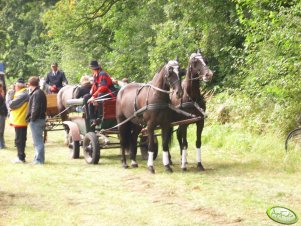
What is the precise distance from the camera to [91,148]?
12680 mm

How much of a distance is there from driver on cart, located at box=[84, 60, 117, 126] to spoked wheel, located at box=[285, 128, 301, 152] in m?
4.15

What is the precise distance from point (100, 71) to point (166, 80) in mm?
2636

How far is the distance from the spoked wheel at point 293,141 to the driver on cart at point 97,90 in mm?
4150

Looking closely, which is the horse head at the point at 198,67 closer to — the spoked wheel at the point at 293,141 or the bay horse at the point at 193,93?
the bay horse at the point at 193,93

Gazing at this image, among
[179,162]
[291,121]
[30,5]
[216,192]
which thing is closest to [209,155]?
[179,162]

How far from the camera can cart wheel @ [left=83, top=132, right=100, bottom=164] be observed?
40.5 ft

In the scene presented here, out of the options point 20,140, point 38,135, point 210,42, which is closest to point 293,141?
point 38,135

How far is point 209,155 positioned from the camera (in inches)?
537

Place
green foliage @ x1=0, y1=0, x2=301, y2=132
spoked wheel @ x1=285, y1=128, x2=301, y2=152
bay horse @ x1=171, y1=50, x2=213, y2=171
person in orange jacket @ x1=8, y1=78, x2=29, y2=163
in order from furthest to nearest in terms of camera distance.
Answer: person in orange jacket @ x1=8, y1=78, x2=29, y2=163
spoked wheel @ x1=285, y1=128, x2=301, y2=152
green foliage @ x1=0, y1=0, x2=301, y2=132
bay horse @ x1=171, y1=50, x2=213, y2=171

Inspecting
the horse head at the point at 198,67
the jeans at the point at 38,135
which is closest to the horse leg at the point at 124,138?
the jeans at the point at 38,135

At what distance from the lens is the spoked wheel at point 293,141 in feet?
40.4

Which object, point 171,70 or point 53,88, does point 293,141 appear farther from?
point 53,88

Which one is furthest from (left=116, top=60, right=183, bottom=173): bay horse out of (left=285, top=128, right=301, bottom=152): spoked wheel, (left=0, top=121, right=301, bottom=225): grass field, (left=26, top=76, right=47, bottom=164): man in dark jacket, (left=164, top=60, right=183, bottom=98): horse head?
(left=285, top=128, right=301, bottom=152): spoked wheel

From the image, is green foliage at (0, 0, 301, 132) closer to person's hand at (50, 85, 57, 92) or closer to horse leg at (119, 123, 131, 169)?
person's hand at (50, 85, 57, 92)
